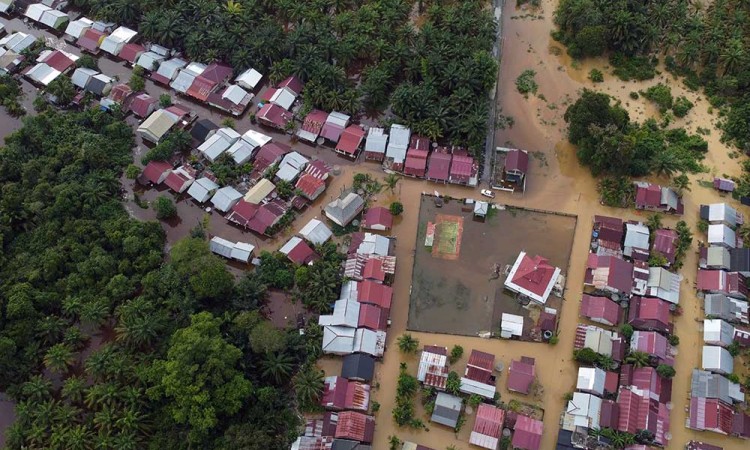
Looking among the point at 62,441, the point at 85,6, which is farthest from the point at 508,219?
the point at 85,6

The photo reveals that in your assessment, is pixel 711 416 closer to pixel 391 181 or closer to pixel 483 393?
pixel 483 393

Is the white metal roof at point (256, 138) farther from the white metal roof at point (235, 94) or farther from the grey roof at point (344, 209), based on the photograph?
the grey roof at point (344, 209)

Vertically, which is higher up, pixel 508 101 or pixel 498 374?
pixel 508 101

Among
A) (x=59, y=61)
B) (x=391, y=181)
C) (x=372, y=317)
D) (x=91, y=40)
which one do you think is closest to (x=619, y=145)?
(x=391, y=181)

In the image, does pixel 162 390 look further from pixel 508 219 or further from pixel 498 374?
pixel 508 219

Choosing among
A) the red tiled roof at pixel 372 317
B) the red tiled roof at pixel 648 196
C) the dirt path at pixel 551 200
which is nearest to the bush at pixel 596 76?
the dirt path at pixel 551 200

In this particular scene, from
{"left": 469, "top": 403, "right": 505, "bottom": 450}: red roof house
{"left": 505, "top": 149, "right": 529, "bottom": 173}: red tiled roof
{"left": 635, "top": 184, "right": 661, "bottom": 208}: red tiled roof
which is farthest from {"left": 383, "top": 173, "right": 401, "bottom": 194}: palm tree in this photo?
{"left": 635, "top": 184, "right": 661, "bottom": 208}: red tiled roof
